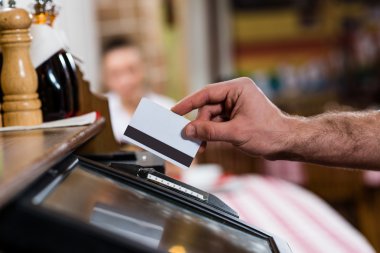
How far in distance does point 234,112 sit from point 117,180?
1.42 feet

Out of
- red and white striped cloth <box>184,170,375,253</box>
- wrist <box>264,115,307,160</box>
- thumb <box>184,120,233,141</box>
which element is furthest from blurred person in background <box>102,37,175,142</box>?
thumb <box>184,120,233,141</box>

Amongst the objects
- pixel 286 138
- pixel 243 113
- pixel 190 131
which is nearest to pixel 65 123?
pixel 190 131

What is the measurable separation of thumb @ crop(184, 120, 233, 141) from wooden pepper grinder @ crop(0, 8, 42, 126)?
30 cm

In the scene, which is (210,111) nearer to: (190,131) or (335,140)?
(190,131)

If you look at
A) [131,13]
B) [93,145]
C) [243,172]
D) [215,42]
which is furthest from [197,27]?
[93,145]

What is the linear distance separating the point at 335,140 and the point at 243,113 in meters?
0.29

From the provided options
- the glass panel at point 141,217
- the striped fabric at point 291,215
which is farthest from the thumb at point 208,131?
the striped fabric at point 291,215

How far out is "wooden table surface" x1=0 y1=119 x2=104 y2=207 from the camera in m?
0.80

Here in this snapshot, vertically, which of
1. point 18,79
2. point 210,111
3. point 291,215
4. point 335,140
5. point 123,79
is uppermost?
point 18,79

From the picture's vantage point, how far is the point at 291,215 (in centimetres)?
294

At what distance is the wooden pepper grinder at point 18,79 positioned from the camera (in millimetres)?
1383

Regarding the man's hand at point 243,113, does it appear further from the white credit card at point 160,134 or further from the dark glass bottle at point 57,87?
the dark glass bottle at point 57,87

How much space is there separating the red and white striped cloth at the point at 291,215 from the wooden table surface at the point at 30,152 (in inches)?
39.5

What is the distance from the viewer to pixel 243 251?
3.71 feet
